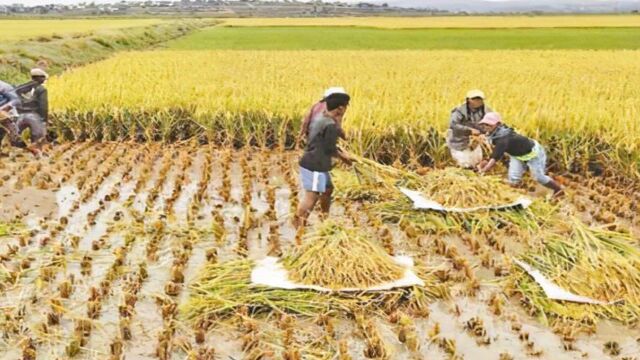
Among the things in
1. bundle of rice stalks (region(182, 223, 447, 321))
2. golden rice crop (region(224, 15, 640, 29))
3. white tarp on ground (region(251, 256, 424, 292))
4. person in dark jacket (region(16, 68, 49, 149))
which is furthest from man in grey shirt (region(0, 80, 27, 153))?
golden rice crop (region(224, 15, 640, 29))

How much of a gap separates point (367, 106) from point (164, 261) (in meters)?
4.32

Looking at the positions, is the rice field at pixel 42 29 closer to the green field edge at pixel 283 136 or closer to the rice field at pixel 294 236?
the green field edge at pixel 283 136

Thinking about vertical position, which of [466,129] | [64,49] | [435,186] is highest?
[466,129]

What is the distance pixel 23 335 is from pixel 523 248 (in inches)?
123

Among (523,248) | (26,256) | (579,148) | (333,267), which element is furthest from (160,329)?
(579,148)

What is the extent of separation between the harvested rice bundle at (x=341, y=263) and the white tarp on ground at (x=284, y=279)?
0.04 metres

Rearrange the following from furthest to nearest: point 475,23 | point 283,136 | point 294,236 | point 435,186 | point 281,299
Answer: point 475,23 < point 283,136 < point 435,186 < point 294,236 < point 281,299

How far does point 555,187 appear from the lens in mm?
6520

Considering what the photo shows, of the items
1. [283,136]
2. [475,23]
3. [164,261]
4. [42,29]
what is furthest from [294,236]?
[475,23]

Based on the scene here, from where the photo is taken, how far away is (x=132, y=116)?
920cm

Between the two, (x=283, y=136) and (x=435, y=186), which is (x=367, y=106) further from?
(x=435, y=186)

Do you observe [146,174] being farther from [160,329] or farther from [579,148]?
[579,148]

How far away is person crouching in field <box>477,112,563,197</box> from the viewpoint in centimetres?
638

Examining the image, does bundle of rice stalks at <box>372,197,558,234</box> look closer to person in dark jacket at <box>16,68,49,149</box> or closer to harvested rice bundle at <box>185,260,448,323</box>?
harvested rice bundle at <box>185,260,448,323</box>
